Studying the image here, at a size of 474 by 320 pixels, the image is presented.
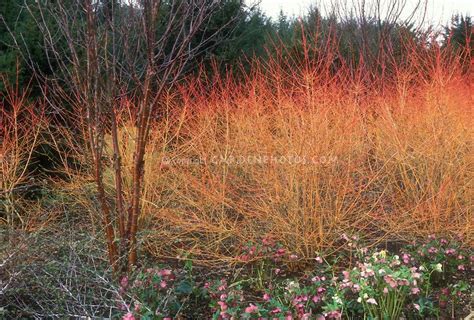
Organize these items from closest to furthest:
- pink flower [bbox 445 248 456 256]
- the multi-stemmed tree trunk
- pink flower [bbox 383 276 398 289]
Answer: pink flower [bbox 383 276 398 289]
the multi-stemmed tree trunk
pink flower [bbox 445 248 456 256]

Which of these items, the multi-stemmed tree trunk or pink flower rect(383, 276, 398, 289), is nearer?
pink flower rect(383, 276, 398, 289)

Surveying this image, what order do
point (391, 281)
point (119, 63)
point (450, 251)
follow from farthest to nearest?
point (450, 251), point (119, 63), point (391, 281)

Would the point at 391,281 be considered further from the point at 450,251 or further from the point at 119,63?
the point at 119,63

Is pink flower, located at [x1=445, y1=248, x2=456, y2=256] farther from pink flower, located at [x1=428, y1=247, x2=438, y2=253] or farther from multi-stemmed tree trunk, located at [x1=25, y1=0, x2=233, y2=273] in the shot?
multi-stemmed tree trunk, located at [x1=25, y1=0, x2=233, y2=273]

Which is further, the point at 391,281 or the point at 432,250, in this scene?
the point at 432,250

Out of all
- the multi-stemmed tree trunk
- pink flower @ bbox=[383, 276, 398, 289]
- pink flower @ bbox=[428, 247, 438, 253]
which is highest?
the multi-stemmed tree trunk

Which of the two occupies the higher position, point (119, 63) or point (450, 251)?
point (119, 63)

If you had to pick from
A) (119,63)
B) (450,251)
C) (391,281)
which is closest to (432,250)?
(450,251)

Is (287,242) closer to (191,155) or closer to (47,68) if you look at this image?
(191,155)

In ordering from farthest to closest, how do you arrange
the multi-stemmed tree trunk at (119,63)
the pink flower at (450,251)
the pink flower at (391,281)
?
the pink flower at (450,251) → the multi-stemmed tree trunk at (119,63) → the pink flower at (391,281)

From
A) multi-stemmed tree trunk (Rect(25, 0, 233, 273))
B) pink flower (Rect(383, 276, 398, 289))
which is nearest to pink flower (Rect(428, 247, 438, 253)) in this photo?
pink flower (Rect(383, 276, 398, 289))

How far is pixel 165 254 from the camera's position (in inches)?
161

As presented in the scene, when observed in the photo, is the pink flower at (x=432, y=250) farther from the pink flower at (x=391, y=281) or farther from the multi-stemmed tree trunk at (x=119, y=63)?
the multi-stemmed tree trunk at (x=119, y=63)

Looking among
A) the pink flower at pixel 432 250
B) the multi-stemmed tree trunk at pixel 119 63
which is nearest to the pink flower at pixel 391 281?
the pink flower at pixel 432 250
